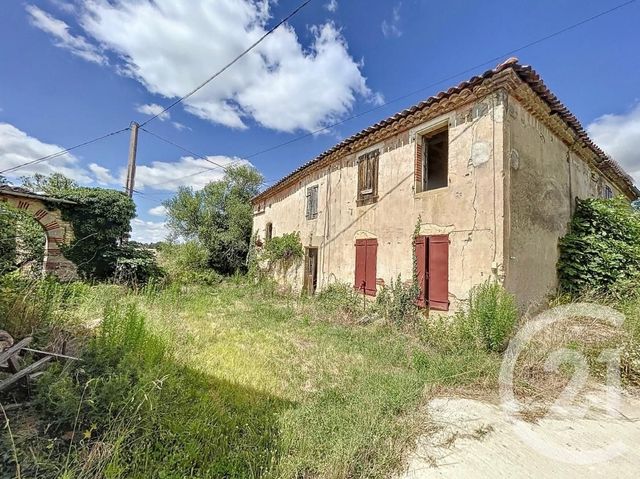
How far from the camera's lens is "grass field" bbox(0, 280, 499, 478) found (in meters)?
2.34

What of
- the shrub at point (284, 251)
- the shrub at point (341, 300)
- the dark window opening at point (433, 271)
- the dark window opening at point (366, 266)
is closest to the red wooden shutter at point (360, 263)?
the dark window opening at point (366, 266)

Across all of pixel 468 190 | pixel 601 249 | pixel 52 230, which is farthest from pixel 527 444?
pixel 52 230

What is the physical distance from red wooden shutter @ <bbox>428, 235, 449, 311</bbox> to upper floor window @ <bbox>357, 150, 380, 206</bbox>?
2.35 metres

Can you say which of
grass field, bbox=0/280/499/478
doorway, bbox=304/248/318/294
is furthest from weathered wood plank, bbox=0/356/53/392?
doorway, bbox=304/248/318/294

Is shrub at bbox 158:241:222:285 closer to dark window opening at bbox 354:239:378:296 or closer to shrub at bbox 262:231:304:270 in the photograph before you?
shrub at bbox 262:231:304:270

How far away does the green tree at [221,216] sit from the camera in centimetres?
1745

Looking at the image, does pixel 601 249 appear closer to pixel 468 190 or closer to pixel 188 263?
pixel 468 190

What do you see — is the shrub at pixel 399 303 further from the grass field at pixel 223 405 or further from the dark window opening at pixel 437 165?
the dark window opening at pixel 437 165

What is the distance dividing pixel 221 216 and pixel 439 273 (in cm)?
1554

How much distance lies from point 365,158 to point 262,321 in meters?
5.33

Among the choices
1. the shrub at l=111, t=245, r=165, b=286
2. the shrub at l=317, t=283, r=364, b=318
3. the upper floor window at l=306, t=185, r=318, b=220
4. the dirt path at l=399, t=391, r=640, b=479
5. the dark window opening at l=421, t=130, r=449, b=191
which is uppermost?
the dark window opening at l=421, t=130, r=449, b=191

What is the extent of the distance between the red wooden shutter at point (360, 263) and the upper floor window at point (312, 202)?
9.52ft

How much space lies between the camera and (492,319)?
477cm

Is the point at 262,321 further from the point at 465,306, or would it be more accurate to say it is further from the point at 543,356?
the point at 543,356
